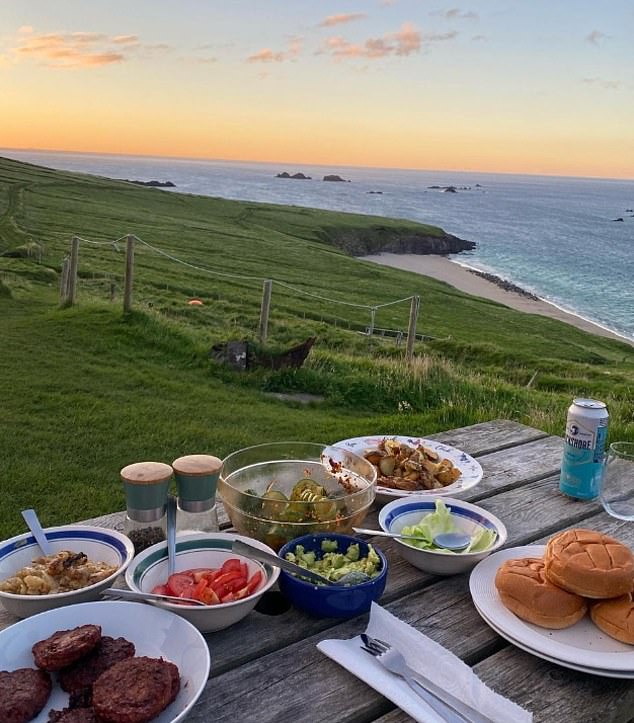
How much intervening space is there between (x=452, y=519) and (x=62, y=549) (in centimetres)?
118

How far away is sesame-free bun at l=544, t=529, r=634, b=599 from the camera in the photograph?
5.55 ft

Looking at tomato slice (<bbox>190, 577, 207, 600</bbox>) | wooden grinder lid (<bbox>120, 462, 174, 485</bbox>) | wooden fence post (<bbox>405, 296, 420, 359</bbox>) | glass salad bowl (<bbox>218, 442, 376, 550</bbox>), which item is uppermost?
wooden grinder lid (<bbox>120, 462, 174, 485</bbox>)

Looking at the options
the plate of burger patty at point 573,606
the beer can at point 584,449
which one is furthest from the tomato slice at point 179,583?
the beer can at point 584,449

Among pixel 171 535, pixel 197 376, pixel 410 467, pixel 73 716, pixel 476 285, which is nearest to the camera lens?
pixel 73 716

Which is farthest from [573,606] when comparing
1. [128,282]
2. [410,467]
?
[128,282]

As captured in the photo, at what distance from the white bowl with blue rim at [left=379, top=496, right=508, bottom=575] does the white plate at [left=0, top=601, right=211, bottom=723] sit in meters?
0.73

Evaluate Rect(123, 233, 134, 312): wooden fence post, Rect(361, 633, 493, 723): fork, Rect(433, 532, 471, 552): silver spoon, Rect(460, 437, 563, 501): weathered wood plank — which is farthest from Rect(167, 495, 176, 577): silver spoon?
Rect(123, 233, 134, 312): wooden fence post

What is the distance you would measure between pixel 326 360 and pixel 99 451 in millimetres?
4217

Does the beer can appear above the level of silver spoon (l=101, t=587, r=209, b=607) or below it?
above

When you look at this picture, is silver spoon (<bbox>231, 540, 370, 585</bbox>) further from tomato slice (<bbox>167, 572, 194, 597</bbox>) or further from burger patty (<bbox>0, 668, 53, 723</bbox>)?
burger patty (<bbox>0, 668, 53, 723</bbox>)

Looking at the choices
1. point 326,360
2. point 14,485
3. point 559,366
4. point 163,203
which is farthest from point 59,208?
point 14,485

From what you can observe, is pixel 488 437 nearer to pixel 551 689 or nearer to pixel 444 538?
pixel 444 538

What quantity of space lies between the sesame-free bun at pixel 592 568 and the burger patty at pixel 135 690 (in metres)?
0.96

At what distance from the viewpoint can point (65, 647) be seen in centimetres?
143
